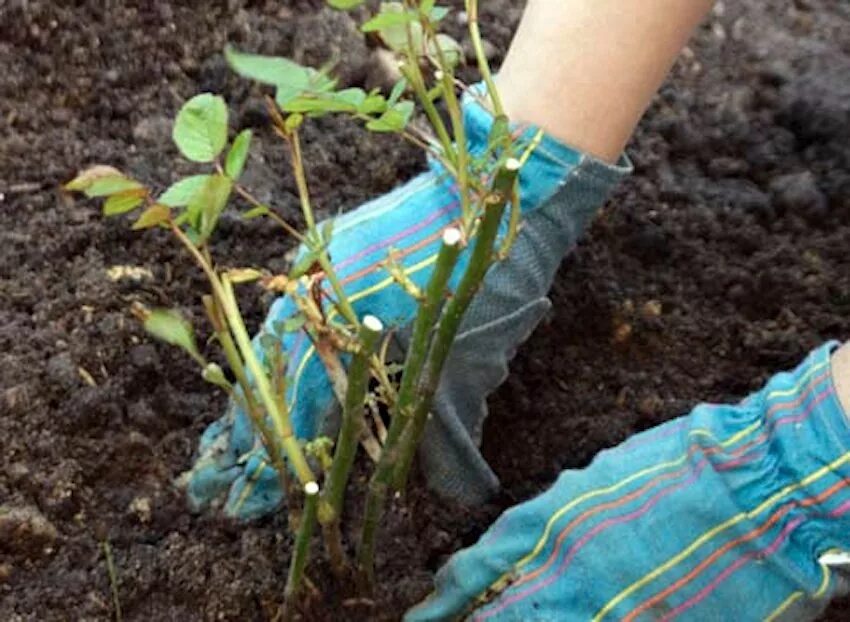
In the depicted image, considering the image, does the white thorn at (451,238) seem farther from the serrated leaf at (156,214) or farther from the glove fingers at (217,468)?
the glove fingers at (217,468)

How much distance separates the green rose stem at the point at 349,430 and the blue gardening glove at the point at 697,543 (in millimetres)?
151

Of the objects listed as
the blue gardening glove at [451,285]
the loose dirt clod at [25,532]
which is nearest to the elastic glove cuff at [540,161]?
the blue gardening glove at [451,285]

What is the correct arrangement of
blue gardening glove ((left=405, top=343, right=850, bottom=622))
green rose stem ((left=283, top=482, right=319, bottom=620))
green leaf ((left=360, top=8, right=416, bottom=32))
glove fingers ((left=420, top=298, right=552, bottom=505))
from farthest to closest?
glove fingers ((left=420, top=298, right=552, bottom=505)) < blue gardening glove ((left=405, top=343, right=850, bottom=622)) < green rose stem ((left=283, top=482, right=319, bottom=620)) < green leaf ((left=360, top=8, right=416, bottom=32))

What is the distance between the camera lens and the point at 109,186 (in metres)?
0.74

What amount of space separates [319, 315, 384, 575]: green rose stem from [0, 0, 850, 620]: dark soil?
0.45 feet

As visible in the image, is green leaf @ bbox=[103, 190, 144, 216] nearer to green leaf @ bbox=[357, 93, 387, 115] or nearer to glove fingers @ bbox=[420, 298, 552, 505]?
green leaf @ bbox=[357, 93, 387, 115]

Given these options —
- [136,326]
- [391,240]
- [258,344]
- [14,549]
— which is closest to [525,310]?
[391,240]

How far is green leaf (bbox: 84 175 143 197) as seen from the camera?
0.74 meters

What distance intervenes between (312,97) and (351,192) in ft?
1.99

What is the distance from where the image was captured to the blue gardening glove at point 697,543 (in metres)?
1.00

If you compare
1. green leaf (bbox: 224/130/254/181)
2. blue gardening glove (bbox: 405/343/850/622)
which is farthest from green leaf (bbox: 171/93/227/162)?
blue gardening glove (bbox: 405/343/850/622)

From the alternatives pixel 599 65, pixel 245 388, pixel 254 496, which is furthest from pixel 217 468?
pixel 599 65

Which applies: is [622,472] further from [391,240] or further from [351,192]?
[351,192]

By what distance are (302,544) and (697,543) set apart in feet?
1.07
